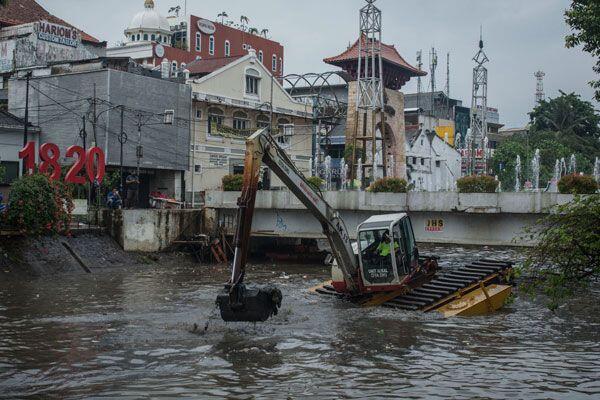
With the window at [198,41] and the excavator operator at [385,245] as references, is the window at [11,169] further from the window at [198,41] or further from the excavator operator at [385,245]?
the window at [198,41]

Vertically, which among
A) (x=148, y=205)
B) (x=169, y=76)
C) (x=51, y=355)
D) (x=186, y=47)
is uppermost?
(x=186, y=47)

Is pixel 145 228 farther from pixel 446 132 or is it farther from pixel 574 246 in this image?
pixel 446 132

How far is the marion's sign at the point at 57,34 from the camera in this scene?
62.1 meters

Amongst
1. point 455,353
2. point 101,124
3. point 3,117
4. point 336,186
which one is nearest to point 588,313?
point 455,353

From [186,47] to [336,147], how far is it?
20.9 meters

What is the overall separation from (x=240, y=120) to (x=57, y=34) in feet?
57.4

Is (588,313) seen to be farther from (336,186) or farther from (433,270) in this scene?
(336,186)

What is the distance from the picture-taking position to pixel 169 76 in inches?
2317

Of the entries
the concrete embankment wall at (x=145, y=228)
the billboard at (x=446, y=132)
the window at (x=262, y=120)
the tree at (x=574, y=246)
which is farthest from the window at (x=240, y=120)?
the tree at (x=574, y=246)

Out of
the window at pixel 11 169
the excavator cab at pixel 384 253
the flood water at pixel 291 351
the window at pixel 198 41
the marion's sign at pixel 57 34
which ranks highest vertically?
the window at pixel 198 41

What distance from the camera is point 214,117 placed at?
59281 mm

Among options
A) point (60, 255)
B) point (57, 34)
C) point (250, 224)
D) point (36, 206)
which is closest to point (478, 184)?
point (250, 224)

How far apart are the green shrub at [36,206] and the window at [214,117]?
71.0ft

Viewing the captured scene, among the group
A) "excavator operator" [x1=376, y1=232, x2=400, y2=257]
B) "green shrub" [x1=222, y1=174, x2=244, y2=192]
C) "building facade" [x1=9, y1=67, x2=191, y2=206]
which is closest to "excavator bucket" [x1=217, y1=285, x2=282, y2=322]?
"excavator operator" [x1=376, y1=232, x2=400, y2=257]
